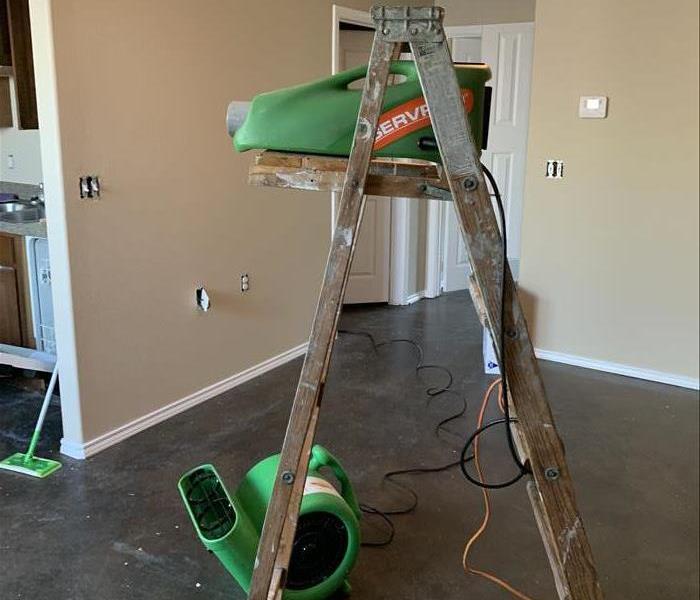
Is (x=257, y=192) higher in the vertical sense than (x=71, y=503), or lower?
higher

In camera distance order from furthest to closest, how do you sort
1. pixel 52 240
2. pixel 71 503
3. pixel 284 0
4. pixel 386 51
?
pixel 284 0 → pixel 52 240 → pixel 71 503 → pixel 386 51

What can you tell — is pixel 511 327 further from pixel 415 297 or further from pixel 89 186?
pixel 415 297

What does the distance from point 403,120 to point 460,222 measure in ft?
0.66

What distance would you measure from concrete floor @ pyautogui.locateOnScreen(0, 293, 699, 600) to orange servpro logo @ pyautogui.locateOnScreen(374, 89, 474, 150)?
2.17 ft

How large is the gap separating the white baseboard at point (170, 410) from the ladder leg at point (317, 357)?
1.45 m

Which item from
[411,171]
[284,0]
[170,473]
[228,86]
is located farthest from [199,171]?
[411,171]

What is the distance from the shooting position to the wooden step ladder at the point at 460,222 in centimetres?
106

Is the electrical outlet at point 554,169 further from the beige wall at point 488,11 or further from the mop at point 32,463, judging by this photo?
the mop at point 32,463

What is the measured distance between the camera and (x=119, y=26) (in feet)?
8.16

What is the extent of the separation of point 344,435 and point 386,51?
6.46 feet

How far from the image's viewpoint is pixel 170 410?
2955 mm

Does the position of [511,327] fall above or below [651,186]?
below

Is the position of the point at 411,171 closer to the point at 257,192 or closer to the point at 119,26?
the point at 119,26

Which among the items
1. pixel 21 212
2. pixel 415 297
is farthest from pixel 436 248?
pixel 21 212
